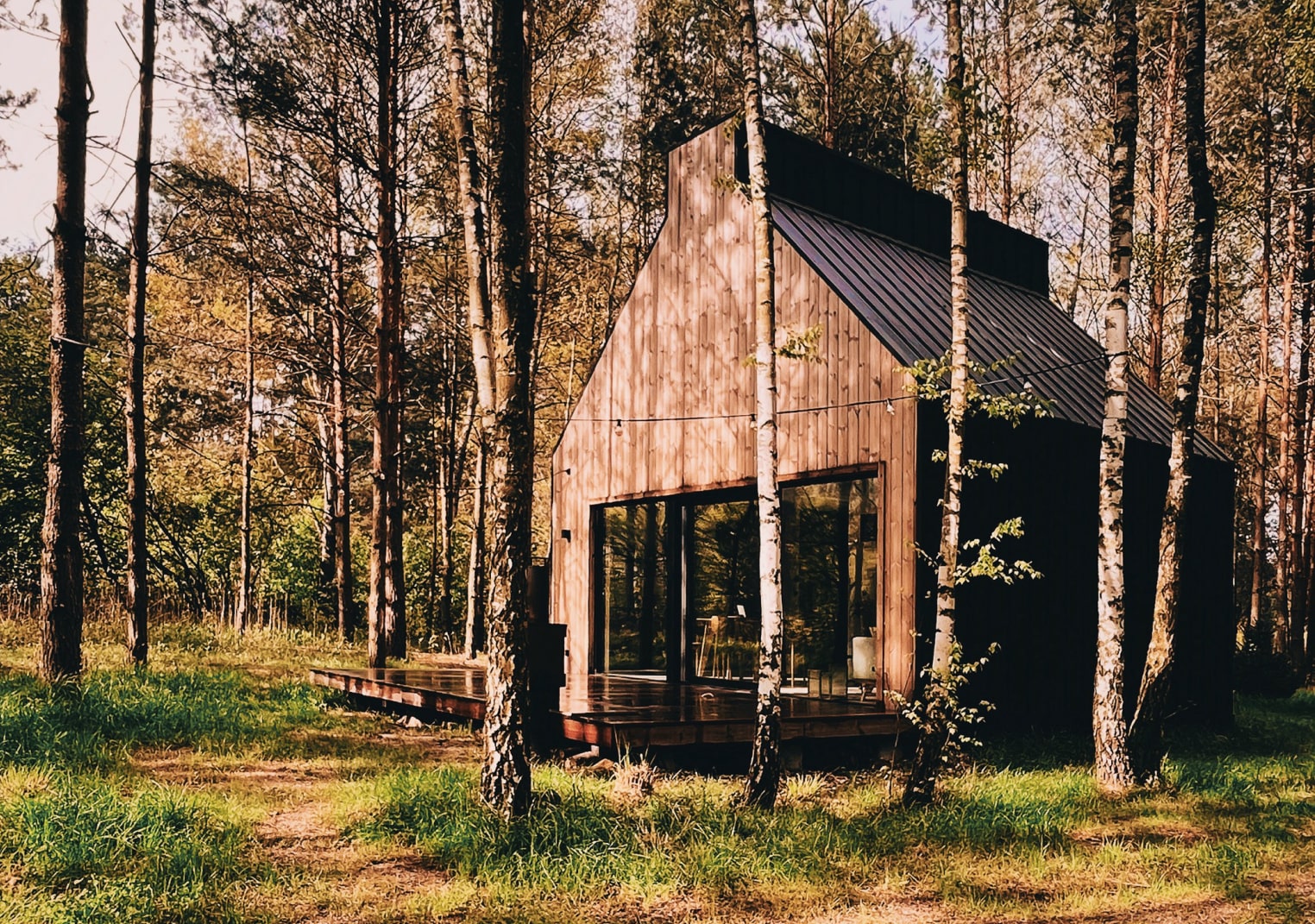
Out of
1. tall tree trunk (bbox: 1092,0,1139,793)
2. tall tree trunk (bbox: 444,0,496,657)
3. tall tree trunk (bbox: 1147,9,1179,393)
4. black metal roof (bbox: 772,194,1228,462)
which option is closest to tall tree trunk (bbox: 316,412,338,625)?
black metal roof (bbox: 772,194,1228,462)

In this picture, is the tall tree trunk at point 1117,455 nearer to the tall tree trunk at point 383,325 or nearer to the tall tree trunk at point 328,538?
the tall tree trunk at point 383,325

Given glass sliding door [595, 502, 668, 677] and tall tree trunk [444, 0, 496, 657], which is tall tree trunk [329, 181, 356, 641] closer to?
glass sliding door [595, 502, 668, 677]

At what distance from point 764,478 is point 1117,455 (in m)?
3.05

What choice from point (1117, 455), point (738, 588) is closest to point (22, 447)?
point (738, 588)

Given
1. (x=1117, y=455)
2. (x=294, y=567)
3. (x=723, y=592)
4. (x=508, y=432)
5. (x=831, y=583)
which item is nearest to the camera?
(x=508, y=432)

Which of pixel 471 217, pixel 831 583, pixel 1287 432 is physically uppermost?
pixel 471 217

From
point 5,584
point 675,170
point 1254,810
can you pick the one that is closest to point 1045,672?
point 1254,810

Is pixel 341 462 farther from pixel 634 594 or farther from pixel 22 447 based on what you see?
pixel 634 594

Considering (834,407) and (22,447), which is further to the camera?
(22,447)

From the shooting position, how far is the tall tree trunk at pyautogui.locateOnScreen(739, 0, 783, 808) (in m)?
6.45

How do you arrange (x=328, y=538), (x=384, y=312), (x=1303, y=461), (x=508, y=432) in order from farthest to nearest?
(x=328, y=538) < (x=1303, y=461) < (x=384, y=312) < (x=508, y=432)

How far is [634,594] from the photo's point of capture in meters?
12.8

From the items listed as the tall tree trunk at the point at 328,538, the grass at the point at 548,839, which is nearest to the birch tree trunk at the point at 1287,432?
the grass at the point at 548,839

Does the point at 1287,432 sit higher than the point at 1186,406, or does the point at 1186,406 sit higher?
the point at 1287,432
